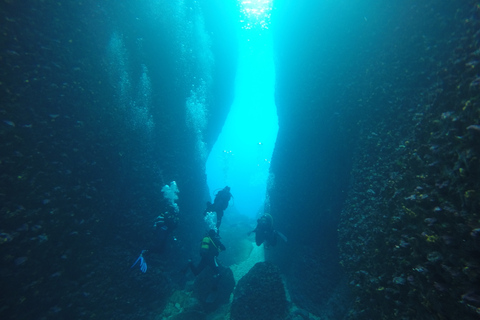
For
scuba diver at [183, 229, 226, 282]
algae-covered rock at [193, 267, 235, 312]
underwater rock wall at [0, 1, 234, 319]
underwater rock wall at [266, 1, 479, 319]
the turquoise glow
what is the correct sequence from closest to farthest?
underwater rock wall at [266, 1, 479, 319], underwater rock wall at [0, 1, 234, 319], scuba diver at [183, 229, 226, 282], algae-covered rock at [193, 267, 235, 312], the turquoise glow

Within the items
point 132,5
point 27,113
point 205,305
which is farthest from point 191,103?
point 205,305

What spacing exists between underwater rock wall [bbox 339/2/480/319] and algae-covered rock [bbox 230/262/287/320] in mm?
3029

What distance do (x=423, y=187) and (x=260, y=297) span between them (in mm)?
6384

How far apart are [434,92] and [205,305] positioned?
9.30 metres

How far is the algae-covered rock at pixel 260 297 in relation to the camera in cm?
725

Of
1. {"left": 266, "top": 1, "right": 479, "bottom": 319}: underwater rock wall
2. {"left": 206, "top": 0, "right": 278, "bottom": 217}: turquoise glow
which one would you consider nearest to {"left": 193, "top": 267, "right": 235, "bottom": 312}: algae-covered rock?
{"left": 266, "top": 1, "right": 479, "bottom": 319}: underwater rock wall

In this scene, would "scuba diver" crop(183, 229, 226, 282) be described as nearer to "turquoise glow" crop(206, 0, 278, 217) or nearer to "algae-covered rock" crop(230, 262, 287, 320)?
"algae-covered rock" crop(230, 262, 287, 320)

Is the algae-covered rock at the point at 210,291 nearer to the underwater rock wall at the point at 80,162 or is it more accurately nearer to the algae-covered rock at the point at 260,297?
the algae-covered rock at the point at 260,297

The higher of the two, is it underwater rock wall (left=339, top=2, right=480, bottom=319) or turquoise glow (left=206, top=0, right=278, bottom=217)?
turquoise glow (left=206, top=0, right=278, bottom=217)

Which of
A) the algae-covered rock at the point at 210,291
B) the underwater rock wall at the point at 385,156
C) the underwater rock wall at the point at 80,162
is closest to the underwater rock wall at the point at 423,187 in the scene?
the underwater rock wall at the point at 385,156

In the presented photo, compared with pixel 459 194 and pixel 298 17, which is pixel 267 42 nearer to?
pixel 298 17

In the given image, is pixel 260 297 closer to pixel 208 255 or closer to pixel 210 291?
pixel 210 291

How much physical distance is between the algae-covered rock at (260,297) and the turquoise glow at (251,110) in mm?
5216

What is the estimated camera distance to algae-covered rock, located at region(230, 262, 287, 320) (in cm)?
725
